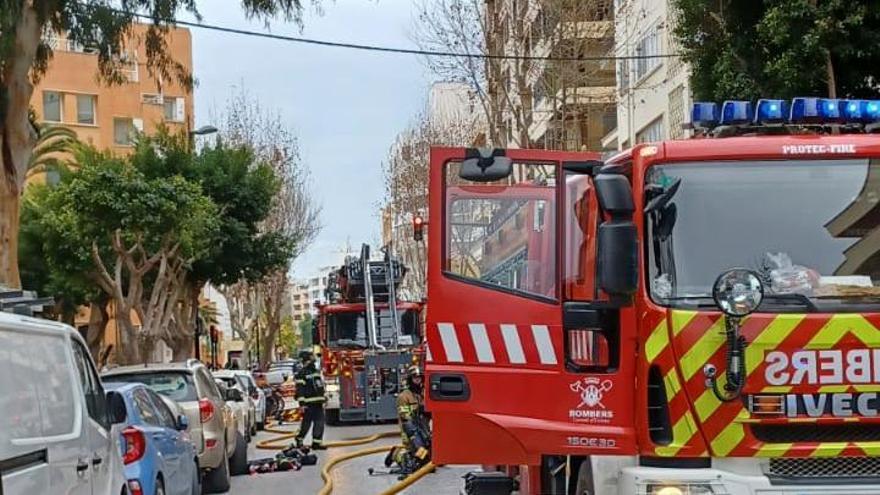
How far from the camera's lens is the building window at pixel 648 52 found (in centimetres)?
3070

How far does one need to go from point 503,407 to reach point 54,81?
170ft

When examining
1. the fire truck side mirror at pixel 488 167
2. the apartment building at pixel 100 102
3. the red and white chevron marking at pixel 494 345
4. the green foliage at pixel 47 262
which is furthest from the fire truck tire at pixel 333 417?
the apartment building at pixel 100 102

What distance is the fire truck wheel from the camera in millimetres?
6797

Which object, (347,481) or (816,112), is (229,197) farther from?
(816,112)

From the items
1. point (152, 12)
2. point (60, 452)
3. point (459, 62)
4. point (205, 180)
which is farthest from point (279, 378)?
point (60, 452)

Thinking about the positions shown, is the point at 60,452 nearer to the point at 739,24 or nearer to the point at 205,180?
the point at 739,24

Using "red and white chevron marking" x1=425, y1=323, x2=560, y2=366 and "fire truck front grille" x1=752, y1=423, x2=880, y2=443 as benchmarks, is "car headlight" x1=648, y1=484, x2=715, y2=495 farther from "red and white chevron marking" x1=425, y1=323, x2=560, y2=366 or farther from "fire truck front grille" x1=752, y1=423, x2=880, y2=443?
"red and white chevron marking" x1=425, y1=323, x2=560, y2=366

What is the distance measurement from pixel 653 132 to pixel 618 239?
2679 centimetres

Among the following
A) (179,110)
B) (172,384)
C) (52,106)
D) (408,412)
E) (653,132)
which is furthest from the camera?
(179,110)

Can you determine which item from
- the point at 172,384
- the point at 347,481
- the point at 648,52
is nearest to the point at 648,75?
the point at 648,52

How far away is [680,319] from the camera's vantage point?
5.97 meters

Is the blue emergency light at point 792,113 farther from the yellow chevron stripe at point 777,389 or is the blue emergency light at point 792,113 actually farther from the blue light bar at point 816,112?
the yellow chevron stripe at point 777,389

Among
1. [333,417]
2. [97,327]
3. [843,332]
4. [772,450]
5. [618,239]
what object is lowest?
[333,417]

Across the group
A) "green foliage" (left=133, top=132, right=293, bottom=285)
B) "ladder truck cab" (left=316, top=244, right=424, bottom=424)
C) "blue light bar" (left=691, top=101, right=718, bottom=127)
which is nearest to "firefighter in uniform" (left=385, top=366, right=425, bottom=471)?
"ladder truck cab" (left=316, top=244, right=424, bottom=424)
